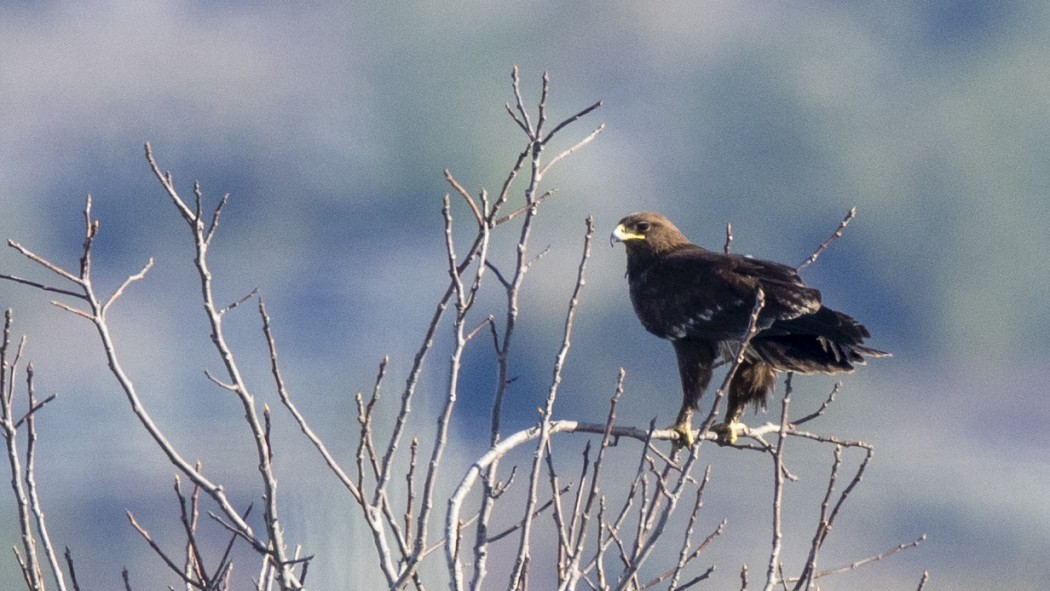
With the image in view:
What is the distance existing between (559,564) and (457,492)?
1.96 feet

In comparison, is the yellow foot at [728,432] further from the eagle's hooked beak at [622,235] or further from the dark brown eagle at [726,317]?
the eagle's hooked beak at [622,235]

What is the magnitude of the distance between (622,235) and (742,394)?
134 cm

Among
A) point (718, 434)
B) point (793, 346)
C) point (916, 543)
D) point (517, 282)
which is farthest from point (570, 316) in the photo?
point (718, 434)

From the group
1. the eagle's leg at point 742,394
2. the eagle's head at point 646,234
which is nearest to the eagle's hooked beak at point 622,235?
the eagle's head at point 646,234

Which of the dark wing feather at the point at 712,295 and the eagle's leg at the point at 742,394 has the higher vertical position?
the dark wing feather at the point at 712,295

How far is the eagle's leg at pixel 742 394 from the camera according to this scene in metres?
5.95

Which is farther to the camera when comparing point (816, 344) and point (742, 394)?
point (742, 394)

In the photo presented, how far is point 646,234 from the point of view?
6828 mm

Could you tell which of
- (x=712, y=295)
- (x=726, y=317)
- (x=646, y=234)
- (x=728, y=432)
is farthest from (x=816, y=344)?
(x=646, y=234)

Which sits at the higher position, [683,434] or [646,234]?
[646,234]

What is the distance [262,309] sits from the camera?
3.28m

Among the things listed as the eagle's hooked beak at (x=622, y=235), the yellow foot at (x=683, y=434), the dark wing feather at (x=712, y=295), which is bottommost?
the yellow foot at (x=683, y=434)

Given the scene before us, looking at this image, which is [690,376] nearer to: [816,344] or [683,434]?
[683,434]

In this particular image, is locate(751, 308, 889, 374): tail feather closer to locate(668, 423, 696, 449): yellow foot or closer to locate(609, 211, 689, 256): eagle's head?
locate(668, 423, 696, 449): yellow foot
